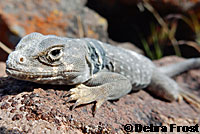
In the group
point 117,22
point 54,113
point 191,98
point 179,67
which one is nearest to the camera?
point 54,113

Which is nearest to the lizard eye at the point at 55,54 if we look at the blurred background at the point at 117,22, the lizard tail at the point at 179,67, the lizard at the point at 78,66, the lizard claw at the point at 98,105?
the lizard at the point at 78,66

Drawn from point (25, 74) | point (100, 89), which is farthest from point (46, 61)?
point (100, 89)

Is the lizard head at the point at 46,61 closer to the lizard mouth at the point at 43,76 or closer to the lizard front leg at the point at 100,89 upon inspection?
the lizard mouth at the point at 43,76

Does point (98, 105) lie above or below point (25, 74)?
below

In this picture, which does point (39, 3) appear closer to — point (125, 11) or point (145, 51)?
point (125, 11)

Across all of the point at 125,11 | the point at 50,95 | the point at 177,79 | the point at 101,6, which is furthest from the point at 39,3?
the point at 177,79

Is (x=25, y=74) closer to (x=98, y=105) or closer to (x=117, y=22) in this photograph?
(x=98, y=105)

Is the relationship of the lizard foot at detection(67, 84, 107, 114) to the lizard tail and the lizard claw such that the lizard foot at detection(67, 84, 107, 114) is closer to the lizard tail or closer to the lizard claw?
the lizard claw

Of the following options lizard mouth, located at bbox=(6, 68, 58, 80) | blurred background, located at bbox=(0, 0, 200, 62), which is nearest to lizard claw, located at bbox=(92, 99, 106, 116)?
lizard mouth, located at bbox=(6, 68, 58, 80)
